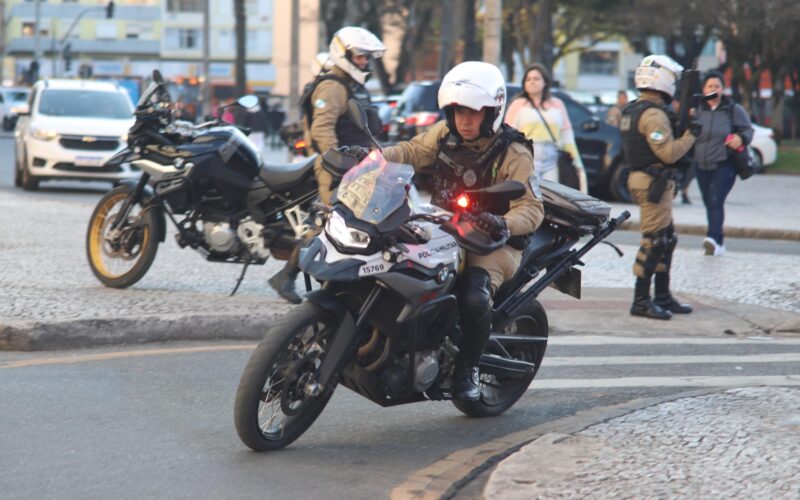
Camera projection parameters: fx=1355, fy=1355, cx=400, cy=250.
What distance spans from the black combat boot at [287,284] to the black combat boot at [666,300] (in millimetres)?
2600

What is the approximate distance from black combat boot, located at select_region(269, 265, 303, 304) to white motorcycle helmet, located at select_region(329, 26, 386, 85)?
4.78 feet

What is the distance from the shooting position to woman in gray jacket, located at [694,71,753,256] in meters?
13.1

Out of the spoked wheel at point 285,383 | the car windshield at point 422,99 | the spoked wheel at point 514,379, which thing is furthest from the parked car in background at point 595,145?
the spoked wheel at point 285,383

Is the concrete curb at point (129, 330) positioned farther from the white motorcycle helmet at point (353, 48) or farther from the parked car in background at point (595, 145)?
the parked car in background at point (595, 145)

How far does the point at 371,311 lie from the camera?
555 cm

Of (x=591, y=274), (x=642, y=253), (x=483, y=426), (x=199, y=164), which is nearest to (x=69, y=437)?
(x=483, y=426)

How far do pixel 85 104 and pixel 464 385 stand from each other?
17.2 meters

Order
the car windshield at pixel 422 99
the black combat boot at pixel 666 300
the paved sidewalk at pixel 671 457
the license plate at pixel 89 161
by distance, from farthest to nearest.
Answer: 1. the car windshield at pixel 422 99
2. the license plate at pixel 89 161
3. the black combat boot at pixel 666 300
4. the paved sidewalk at pixel 671 457

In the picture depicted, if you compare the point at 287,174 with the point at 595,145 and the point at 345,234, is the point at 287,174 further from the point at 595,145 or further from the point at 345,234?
the point at 595,145

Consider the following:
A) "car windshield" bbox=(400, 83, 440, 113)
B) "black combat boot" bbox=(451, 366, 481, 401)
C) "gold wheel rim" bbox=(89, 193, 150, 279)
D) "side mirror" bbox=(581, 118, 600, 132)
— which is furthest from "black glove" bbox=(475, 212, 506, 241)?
"car windshield" bbox=(400, 83, 440, 113)

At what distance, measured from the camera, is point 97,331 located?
8148 millimetres

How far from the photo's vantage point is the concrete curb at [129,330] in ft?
25.9

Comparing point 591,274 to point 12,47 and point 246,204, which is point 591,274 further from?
point 12,47

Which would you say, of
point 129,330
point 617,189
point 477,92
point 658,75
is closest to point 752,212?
point 617,189
